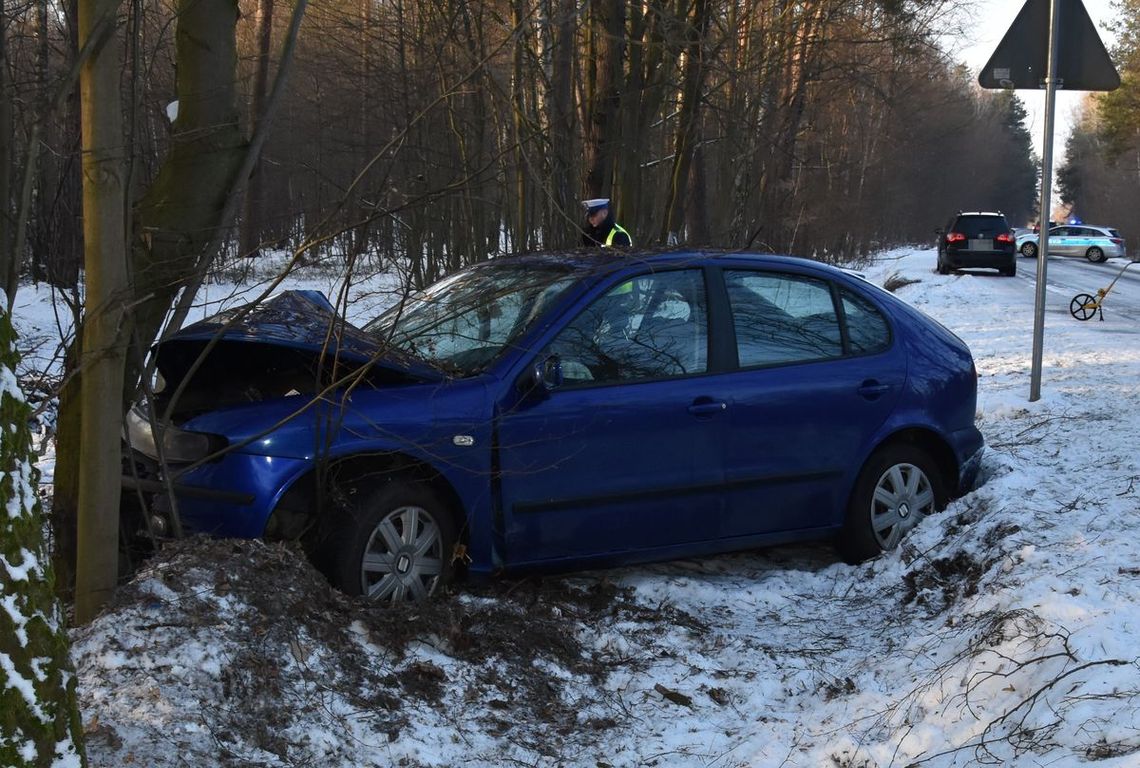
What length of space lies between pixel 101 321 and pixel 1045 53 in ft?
23.5

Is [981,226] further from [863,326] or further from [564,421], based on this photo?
[564,421]

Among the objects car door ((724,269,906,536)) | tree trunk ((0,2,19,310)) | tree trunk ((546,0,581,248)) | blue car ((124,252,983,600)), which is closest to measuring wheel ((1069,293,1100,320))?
tree trunk ((546,0,581,248))

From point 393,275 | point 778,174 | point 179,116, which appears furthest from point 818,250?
point 179,116

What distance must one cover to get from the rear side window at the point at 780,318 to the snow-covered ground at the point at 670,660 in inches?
40.5

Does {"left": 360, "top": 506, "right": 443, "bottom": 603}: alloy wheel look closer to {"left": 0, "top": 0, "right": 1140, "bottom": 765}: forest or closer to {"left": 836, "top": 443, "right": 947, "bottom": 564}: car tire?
{"left": 0, "top": 0, "right": 1140, "bottom": 765}: forest

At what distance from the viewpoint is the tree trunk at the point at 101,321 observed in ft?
12.8

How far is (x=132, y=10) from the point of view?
455 centimetres

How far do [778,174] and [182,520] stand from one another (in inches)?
891

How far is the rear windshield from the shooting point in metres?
33.0

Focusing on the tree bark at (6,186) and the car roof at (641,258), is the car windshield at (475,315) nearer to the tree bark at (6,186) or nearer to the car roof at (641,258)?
the car roof at (641,258)

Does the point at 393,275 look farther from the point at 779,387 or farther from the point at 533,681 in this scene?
the point at 533,681

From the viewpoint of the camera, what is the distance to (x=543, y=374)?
5074 millimetres

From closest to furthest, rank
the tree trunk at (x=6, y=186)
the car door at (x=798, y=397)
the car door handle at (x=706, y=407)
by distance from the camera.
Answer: the tree trunk at (x=6, y=186) → the car door handle at (x=706, y=407) → the car door at (x=798, y=397)

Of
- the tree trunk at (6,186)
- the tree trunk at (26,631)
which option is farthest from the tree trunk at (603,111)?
the tree trunk at (26,631)
